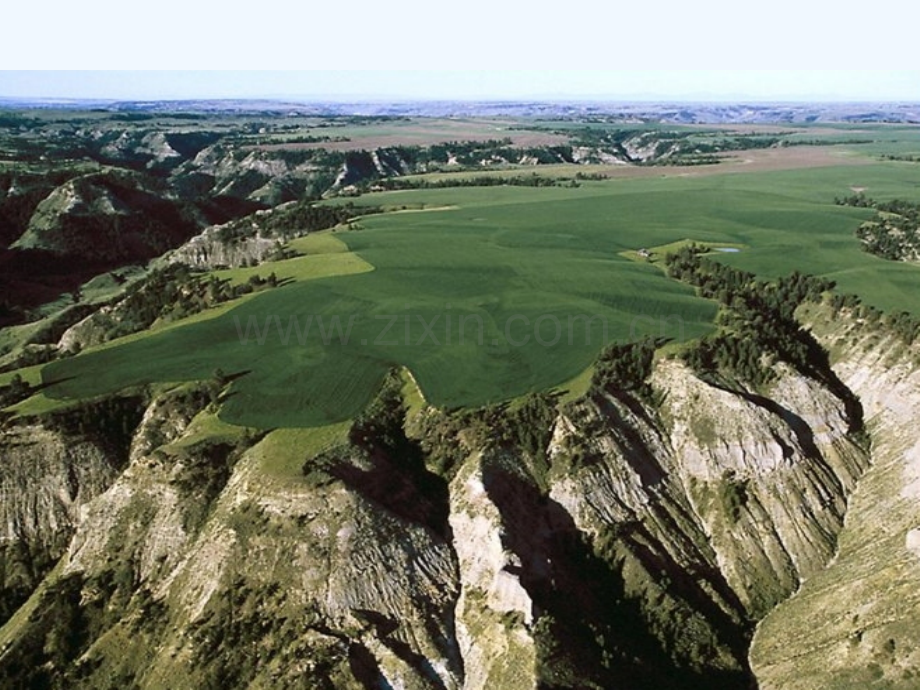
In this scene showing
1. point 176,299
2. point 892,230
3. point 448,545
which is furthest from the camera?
point 892,230

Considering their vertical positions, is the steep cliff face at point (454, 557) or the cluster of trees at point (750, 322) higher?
the cluster of trees at point (750, 322)

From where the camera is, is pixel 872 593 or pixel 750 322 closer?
pixel 872 593

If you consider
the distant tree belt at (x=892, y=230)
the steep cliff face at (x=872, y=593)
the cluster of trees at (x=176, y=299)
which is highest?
the distant tree belt at (x=892, y=230)

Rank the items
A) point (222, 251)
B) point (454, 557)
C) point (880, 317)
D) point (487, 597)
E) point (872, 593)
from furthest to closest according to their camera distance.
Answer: point (222, 251), point (880, 317), point (454, 557), point (872, 593), point (487, 597)

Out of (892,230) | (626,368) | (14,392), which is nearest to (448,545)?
(626,368)

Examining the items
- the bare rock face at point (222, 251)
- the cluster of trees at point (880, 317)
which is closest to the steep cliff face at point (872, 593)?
the cluster of trees at point (880, 317)

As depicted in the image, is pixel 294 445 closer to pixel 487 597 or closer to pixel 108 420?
pixel 108 420

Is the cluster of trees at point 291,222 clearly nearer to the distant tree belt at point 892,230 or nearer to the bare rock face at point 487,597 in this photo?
the distant tree belt at point 892,230
